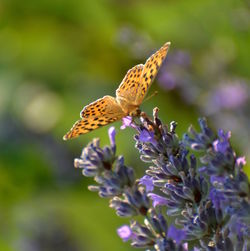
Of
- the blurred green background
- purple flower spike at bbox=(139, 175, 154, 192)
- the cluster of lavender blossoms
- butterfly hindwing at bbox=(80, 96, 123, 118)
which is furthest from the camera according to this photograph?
the blurred green background

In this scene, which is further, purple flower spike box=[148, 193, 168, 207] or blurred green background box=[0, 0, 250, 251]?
blurred green background box=[0, 0, 250, 251]

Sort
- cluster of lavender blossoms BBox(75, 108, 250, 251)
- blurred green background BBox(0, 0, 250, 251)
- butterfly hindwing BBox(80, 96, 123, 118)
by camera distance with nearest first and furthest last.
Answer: cluster of lavender blossoms BBox(75, 108, 250, 251) < butterfly hindwing BBox(80, 96, 123, 118) < blurred green background BBox(0, 0, 250, 251)

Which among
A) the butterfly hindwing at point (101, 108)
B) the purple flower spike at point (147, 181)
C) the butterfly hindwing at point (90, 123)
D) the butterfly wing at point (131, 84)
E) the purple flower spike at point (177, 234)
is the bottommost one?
the purple flower spike at point (177, 234)

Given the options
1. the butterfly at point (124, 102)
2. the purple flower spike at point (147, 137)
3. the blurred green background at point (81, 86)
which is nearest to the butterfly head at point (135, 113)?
the butterfly at point (124, 102)

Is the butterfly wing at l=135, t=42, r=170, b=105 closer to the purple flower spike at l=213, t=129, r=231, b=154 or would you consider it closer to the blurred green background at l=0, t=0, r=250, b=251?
the purple flower spike at l=213, t=129, r=231, b=154

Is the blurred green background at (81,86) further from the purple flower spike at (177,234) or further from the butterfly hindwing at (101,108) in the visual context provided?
the purple flower spike at (177,234)

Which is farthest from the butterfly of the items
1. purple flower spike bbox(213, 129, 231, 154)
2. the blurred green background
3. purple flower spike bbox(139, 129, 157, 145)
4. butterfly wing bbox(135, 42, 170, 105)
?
the blurred green background

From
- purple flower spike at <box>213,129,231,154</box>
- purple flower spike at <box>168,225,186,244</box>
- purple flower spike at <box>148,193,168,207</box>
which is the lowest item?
purple flower spike at <box>168,225,186,244</box>

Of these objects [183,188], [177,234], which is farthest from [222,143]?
[177,234]
